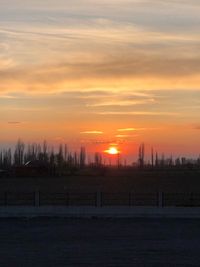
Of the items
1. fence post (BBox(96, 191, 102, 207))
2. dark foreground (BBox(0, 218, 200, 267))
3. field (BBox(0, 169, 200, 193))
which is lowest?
dark foreground (BBox(0, 218, 200, 267))

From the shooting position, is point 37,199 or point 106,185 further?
point 106,185

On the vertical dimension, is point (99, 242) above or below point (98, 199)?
below

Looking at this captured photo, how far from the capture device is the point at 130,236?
2211 cm

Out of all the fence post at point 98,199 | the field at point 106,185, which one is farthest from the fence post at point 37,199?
the field at point 106,185

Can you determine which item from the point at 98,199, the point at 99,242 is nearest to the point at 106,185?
the point at 98,199

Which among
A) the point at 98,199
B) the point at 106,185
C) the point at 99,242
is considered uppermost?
the point at 106,185

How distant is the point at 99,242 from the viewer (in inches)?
795

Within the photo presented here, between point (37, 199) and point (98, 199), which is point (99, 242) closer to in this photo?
point (98, 199)

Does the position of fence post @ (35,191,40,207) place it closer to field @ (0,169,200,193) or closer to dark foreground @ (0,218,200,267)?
dark foreground @ (0,218,200,267)

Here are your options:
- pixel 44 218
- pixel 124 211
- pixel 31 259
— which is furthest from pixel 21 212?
pixel 31 259

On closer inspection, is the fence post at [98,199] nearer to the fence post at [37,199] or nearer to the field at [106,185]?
the fence post at [37,199]

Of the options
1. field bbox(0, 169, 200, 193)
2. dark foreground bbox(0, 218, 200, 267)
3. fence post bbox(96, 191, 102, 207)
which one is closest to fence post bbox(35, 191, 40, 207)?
fence post bbox(96, 191, 102, 207)

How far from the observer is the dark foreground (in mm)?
16078

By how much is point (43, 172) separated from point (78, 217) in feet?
291
